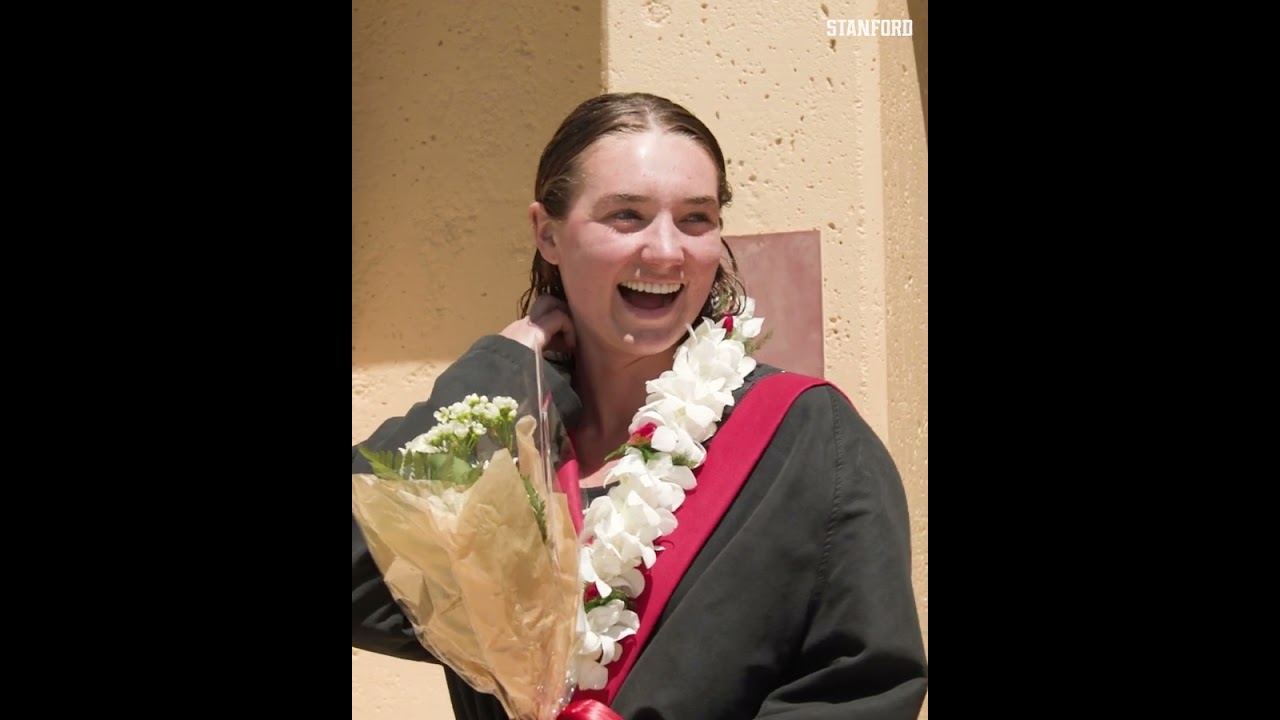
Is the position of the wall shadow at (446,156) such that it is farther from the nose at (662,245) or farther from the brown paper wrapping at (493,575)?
the brown paper wrapping at (493,575)

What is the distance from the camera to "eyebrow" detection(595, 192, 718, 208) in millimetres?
1994

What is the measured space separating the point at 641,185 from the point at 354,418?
1.72 metres

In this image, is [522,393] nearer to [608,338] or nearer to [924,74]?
[608,338]

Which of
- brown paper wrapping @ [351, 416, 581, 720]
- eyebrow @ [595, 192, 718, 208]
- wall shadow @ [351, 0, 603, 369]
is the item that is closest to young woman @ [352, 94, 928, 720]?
eyebrow @ [595, 192, 718, 208]

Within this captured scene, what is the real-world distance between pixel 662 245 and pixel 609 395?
0.35 meters

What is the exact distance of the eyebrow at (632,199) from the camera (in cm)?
199

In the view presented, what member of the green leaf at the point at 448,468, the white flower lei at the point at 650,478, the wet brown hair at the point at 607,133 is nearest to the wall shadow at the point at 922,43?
the wet brown hair at the point at 607,133

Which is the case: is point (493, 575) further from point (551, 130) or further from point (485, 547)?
point (551, 130)

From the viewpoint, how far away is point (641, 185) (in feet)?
6.54

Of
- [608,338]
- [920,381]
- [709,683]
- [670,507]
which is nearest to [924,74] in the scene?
[920,381]

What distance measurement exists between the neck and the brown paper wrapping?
1.62 feet

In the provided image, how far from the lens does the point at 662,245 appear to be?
1972 mm

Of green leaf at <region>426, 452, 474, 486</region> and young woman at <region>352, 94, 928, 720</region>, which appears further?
young woman at <region>352, 94, 928, 720</region>

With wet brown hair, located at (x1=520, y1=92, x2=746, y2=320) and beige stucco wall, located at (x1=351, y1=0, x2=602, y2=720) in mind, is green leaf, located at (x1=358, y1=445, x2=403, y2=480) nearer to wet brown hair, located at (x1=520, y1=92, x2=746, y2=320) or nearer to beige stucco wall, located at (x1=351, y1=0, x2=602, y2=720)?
wet brown hair, located at (x1=520, y1=92, x2=746, y2=320)
